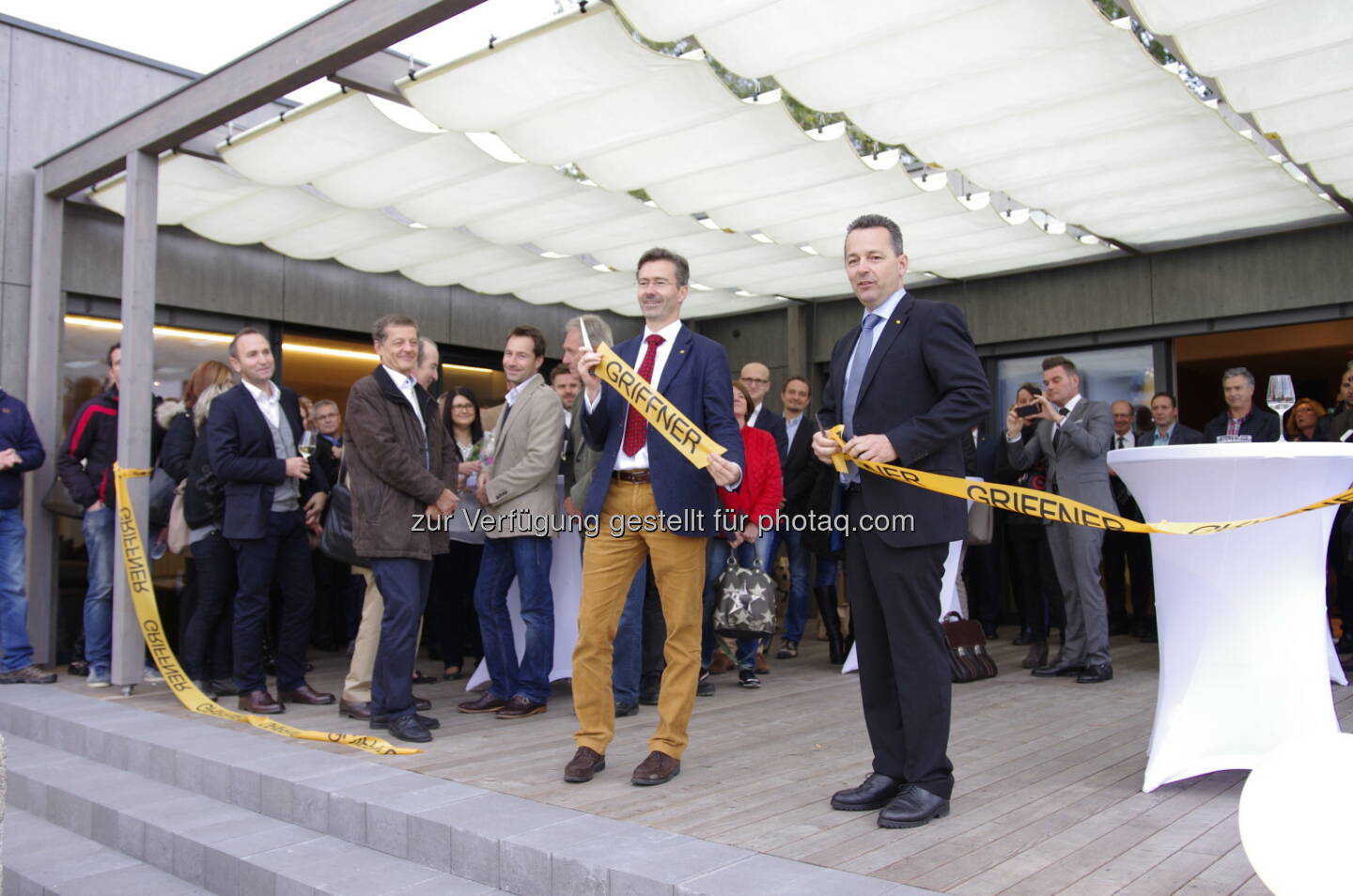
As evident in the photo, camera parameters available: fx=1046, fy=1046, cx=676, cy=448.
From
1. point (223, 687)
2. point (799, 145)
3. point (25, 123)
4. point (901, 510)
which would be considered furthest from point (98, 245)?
point (901, 510)

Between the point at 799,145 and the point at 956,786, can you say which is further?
the point at 799,145

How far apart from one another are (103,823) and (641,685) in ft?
7.89

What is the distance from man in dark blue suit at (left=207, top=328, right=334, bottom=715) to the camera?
501 cm

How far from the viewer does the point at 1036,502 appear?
11.1ft

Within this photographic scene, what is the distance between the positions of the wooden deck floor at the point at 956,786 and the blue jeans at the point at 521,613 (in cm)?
23

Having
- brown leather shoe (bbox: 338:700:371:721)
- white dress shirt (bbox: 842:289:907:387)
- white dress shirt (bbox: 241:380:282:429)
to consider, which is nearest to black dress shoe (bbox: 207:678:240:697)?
brown leather shoe (bbox: 338:700:371:721)

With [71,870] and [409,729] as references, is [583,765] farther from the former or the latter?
[71,870]

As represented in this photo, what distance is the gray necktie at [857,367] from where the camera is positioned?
130 inches

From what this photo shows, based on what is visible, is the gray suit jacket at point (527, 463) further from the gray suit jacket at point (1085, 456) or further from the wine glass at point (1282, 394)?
the wine glass at point (1282, 394)

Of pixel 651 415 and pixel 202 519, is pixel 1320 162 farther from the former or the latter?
pixel 202 519

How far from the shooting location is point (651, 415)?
3.47 metres

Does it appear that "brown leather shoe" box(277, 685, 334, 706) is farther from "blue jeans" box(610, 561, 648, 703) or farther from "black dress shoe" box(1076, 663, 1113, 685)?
"black dress shoe" box(1076, 663, 1113, 685)

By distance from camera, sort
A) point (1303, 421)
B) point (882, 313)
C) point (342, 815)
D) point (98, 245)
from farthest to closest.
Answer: point (98, 245), point (1303, 421), point (342, 815), point (882, 313)

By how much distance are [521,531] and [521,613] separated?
0.41 meters
